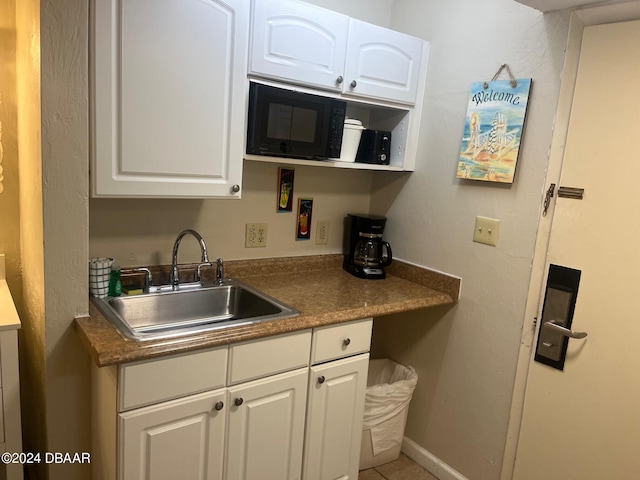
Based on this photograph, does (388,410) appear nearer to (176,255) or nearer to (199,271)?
(199,271)

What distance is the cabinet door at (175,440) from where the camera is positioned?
58.3 inches

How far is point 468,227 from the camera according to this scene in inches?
86.7

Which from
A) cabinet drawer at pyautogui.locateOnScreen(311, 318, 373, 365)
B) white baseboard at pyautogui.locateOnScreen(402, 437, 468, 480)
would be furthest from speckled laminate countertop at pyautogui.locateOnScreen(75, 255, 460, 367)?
white baseboard at pyautogui.locateOnScreen(402, 437, 468, 480)

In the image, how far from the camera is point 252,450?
1.75 metres

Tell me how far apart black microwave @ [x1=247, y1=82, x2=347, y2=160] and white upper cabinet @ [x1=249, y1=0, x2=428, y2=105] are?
0.07 m

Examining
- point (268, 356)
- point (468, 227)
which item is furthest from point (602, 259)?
point (268, 356)

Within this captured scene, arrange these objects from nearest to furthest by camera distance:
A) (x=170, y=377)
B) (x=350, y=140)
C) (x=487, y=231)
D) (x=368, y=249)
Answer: (x=170, y=377)
(x=487, y=231)
(x=350, y=140)
(x=368, y=249)

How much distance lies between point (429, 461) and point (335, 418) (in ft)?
2.49

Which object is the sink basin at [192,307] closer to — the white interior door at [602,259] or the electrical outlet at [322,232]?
the electrical outlet at [322,232]

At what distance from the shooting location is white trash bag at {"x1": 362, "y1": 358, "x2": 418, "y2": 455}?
91.7 inches

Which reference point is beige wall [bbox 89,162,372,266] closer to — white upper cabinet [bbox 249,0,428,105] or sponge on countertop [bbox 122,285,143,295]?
sponge on countertop [bbox 122,285,143,295]

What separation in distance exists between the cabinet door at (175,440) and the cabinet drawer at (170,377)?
3cm

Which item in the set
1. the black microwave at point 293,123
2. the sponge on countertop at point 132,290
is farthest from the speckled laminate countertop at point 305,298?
the black microwave at point 293,123

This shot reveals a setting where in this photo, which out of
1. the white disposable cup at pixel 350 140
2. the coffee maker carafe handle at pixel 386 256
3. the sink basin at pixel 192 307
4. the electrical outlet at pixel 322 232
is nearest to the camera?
the sink basin at pixel 192 307
